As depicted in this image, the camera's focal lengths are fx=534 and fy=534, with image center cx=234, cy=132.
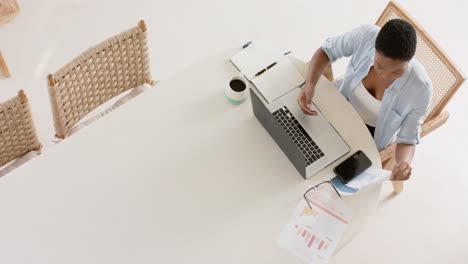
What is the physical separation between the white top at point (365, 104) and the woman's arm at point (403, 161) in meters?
0.17

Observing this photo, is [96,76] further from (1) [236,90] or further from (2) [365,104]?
(2) [365,104]

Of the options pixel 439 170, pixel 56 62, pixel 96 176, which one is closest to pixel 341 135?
pixel 96 176

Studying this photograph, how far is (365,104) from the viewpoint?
2219 mm

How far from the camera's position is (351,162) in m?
1.98

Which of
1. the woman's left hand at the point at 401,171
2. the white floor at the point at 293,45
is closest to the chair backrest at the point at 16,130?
the white floor at the point at 293,45

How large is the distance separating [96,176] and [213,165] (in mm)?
420

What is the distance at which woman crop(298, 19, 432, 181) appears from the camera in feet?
5.79

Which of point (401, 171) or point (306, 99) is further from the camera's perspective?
point (306, 99)

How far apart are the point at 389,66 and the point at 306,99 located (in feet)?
1.20

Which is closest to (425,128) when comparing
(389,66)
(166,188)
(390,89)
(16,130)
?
(390,89)

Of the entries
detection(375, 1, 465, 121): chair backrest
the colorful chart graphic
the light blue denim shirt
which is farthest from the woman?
the colorful chart graphic

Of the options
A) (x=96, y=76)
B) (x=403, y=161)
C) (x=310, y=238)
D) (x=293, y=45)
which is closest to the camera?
(x=310, y=238)

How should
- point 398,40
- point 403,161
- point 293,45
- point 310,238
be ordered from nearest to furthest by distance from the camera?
point 398,40 < point 310,238 < point 403,161 < point 293,45

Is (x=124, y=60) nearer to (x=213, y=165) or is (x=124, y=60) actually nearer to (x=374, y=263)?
(x=213, y=165)
